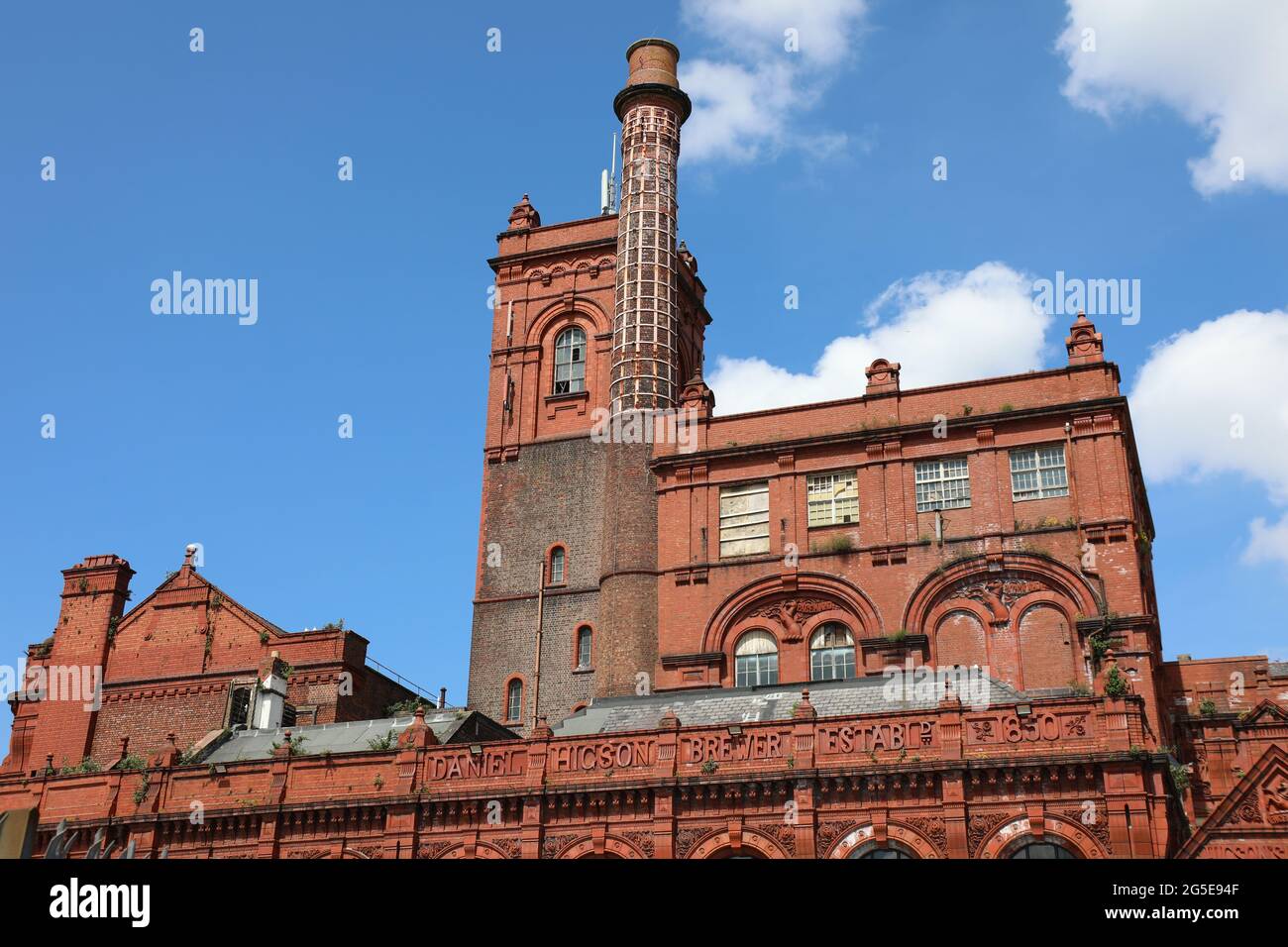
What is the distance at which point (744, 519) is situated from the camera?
132 feet

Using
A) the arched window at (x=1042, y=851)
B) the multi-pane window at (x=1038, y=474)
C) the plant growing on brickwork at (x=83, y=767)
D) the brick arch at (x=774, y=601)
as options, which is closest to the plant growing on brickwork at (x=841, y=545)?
the brick arch at (x=774, y=601)

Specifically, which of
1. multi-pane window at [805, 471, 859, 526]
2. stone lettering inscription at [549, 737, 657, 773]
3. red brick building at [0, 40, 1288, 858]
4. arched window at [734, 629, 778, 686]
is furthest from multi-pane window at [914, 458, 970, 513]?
stone lettering inscription at [549, 737, 657, 773]

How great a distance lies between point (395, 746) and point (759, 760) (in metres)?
9.76

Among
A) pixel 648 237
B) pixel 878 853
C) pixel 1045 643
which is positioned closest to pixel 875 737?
pixel 878 853

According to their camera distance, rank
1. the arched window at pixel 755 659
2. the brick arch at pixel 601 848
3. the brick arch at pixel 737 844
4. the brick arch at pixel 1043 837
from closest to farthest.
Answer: the brick arch at pixel 1043 837 → the brick arch at pixel 737 844 → the brick arch at pixel 601 848 → the arched window at pixel 755 659

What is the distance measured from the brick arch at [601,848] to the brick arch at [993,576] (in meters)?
12.0

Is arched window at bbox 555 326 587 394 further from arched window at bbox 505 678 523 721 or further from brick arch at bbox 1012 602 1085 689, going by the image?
brick arch at bbox 1012 602 1085 689

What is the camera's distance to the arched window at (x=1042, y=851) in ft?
84.3

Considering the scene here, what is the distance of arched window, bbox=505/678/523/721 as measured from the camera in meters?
42.2

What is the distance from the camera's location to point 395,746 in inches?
1289

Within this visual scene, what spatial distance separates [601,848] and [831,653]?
1159 centimetres

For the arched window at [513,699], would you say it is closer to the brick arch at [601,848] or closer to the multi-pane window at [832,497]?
the multi-pane window at [832,497]
